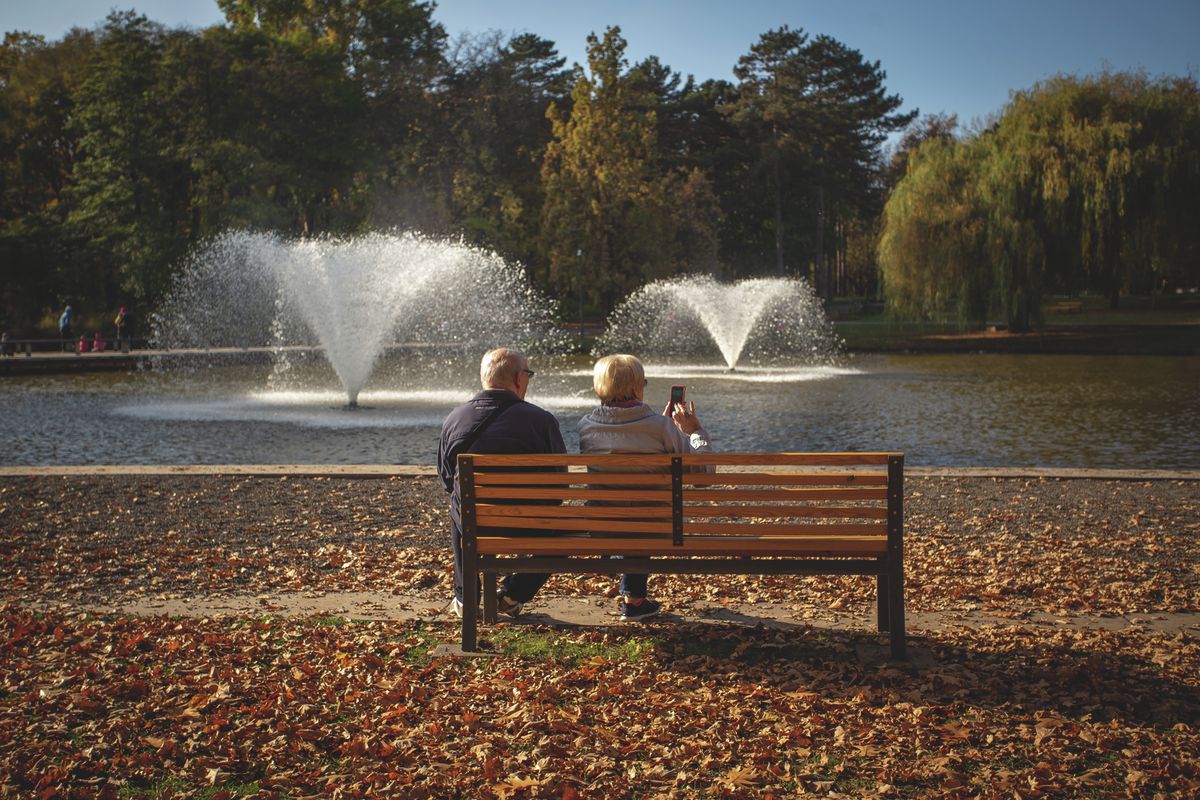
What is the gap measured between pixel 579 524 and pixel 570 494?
0.15m

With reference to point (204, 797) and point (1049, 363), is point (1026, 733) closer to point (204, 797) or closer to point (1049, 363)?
point (204, 797)

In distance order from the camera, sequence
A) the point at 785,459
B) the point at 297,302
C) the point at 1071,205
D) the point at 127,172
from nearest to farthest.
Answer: the point at 785,459 < the point at 297,302 < the point at 1071,205 < the point at 127,172

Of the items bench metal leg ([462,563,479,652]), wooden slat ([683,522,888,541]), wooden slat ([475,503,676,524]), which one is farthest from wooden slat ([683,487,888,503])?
bench metal leg ([462,563,479,652])

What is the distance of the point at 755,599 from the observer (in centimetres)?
638

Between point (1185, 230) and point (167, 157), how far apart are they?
122 ft

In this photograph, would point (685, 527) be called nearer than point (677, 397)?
Yes

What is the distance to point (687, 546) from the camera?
541 cm

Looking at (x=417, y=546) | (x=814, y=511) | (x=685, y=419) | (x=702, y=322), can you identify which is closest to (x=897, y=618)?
(x=814, y=511)

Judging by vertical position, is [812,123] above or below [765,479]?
above

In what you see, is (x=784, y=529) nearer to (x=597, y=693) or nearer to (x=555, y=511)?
(x=555, y=511)

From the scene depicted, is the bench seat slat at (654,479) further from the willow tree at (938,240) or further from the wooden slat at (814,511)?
the willow tree at (938,240)

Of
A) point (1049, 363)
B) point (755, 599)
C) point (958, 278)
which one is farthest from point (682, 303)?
point (755, 599)

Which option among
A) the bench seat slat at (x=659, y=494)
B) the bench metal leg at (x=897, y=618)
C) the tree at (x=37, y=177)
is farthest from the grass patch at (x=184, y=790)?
the tree at (x=37, y=177)

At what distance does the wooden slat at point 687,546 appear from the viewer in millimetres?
5328
